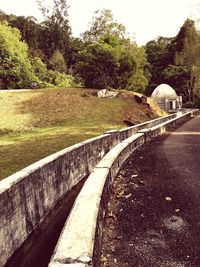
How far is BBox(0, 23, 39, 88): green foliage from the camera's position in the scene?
3538 cm

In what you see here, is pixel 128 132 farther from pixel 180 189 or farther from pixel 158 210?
pixel 158 210

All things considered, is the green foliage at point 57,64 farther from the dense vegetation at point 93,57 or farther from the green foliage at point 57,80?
the green foliage at point 57,80

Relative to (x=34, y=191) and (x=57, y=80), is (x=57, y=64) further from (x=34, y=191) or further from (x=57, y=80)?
(x=34, y=191)

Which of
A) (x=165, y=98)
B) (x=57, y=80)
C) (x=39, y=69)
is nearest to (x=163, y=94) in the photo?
(x=165, y=98)

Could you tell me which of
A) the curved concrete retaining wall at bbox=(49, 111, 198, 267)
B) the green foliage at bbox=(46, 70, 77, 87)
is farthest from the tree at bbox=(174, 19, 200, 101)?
the curved concrete retaining wall at bbox=(49, 111, 198, 267)

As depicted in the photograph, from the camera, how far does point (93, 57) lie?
30.9m

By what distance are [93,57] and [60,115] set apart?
10.9 metres

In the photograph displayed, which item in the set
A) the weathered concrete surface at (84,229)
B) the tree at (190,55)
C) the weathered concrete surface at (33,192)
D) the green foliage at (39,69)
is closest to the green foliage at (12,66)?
the green foliage at (39,69)

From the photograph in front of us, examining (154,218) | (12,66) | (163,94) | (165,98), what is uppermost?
(12,66)

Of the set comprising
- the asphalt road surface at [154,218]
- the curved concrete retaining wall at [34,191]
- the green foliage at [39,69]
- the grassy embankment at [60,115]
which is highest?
the green foliage at [39,69]

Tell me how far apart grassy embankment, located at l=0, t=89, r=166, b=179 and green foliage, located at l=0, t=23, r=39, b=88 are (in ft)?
32.1

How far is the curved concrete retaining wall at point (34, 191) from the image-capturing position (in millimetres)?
4034

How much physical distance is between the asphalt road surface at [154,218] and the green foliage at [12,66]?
101 ft

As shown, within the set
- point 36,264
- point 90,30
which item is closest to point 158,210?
point 36,264
